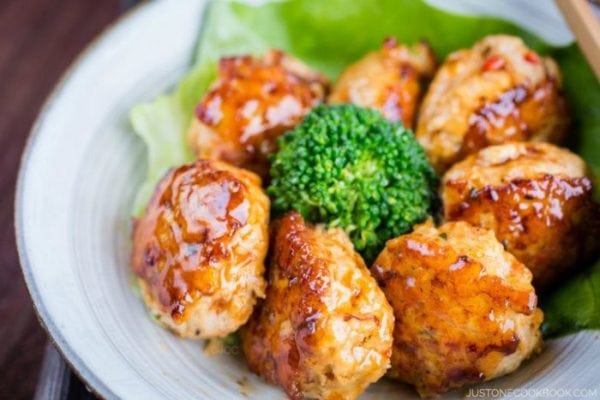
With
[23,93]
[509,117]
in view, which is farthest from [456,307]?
[23,93]

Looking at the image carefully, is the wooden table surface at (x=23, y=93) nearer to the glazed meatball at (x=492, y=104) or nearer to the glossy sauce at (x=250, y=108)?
the glossy sauce at (x=250, y=108)

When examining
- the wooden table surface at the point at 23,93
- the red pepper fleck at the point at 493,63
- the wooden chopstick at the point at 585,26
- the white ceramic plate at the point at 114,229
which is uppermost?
the wooden chopstick at the point at 585,26

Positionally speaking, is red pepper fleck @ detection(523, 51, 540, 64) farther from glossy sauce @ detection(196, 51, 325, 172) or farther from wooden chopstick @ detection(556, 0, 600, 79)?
glossy sauce @ detection(196, 51, 325, 172)

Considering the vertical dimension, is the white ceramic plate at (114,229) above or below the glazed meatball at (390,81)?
below

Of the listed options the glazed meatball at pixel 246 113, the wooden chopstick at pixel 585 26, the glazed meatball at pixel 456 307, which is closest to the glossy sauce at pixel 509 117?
the wooden chopstick at pixel 585 26

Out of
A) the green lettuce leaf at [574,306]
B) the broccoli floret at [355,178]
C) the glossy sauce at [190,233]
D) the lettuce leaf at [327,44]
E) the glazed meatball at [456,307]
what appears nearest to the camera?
the glazed meatball at [456,307]

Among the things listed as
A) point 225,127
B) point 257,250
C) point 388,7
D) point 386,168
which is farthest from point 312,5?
point 257,250

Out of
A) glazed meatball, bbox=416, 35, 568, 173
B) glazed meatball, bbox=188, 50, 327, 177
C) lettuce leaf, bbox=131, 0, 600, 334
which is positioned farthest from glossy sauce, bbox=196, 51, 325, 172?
glazed meatball, bbox=416, 35, 568, 173

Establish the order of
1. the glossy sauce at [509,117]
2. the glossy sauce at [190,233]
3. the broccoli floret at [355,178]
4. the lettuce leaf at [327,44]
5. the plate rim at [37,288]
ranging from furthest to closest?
the lettuce leaf at [327,44] → the glossy sauce at [509,117] → the broccoli floret at [355,178] → the glossy sauce at [190,233] → the plate rim at [37,288]
